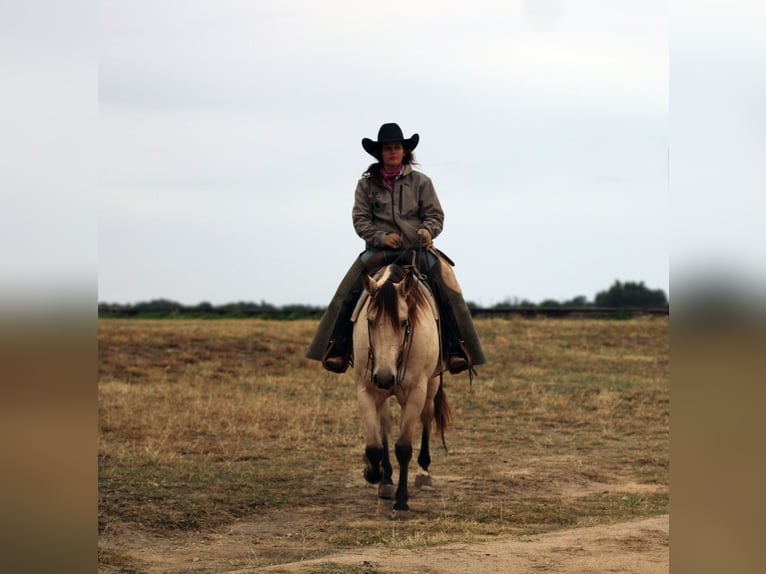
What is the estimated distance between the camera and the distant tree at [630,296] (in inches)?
1572

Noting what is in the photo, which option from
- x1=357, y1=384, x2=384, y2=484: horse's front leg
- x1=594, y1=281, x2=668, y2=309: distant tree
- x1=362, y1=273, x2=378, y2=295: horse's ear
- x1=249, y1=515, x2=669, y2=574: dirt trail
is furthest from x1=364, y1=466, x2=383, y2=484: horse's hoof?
x1=594, y1=281, x2=668, y2=309: distant tree

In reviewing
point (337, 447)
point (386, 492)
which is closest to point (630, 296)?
point (337, 447)

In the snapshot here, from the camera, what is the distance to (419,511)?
356 inches

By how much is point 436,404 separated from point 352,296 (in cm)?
184

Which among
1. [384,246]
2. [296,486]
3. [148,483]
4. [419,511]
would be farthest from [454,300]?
[148,483]

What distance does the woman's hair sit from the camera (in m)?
9.34

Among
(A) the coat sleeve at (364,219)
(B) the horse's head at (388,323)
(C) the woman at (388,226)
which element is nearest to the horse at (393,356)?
(B) the horse's head at (388,323)

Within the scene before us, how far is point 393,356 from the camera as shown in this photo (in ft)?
26.7

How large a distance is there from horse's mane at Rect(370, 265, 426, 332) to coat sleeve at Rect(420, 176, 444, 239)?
713mm

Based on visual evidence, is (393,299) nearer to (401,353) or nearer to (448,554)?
(401,353)

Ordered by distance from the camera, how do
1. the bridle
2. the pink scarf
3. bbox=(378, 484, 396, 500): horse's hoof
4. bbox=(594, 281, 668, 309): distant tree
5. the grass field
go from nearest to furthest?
the bridle
the grass field
the pink scarf
bbox=(378, 484, 396, 500): horse's hoof
bbox=(594, 281, 668, 309): distant tree

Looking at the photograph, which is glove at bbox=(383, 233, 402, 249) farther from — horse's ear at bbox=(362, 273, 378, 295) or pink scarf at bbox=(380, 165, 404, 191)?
horse's ear at bbox=(362, 273, 378, 295)

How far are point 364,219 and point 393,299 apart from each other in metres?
1.34

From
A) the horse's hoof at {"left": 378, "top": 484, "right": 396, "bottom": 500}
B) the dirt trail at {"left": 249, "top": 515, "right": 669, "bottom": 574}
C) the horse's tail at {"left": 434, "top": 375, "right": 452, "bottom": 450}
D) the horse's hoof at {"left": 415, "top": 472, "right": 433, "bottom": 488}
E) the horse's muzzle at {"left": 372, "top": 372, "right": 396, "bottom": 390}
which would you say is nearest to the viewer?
the dirt trail at {"left": 249, "top": 515, "right": 669, "bottom": 574}
